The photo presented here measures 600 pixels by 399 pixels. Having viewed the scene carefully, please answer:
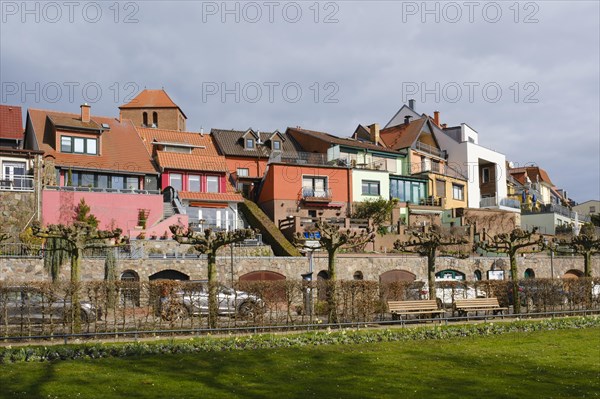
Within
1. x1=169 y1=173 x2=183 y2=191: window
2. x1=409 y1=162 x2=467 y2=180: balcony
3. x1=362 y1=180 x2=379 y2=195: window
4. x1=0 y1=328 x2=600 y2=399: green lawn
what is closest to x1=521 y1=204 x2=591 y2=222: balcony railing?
x1=409 y1=162 x2=467 y2=180: balcony

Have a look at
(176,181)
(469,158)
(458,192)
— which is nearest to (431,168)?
(458,192)

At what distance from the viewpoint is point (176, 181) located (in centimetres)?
5116

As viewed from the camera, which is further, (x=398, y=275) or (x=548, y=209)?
(x=548, y=209)

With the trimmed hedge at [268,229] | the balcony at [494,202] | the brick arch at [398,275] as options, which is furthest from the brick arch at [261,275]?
the balcony at [494,202]

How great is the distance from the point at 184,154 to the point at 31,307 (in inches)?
Result: 1275

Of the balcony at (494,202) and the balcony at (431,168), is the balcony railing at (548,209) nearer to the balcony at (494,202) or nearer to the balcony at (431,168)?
the balcony at (494,202)

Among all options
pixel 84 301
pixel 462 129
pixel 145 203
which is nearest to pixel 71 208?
pixel 145 203

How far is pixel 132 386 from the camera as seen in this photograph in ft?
43.3

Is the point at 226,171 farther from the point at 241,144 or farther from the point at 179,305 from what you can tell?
the point at 179,305

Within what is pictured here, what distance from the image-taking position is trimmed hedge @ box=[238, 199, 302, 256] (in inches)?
1699

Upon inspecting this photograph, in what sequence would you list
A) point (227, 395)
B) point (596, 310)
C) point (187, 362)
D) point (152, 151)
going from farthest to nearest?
point (152, 151) < point (596, 310) < point (187, 362) < point (227, 395)

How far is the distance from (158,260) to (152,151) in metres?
20.0

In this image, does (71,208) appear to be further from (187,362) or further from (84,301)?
(187,362)

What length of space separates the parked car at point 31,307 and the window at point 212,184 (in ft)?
99.1
